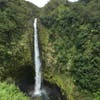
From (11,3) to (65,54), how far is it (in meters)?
8.80

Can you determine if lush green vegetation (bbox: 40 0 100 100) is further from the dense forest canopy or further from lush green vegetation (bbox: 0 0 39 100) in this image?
lush green vegetation (bbox: 0 0 39 100)

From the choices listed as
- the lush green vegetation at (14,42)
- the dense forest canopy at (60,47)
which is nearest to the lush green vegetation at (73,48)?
the dense forest canopy at (60,47)

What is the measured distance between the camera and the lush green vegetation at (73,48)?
61.1ft

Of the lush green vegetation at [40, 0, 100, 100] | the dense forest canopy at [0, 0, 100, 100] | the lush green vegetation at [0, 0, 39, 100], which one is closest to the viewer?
the lush green vegetation at [40, 0, 100, 100]

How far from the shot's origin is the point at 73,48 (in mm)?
21094

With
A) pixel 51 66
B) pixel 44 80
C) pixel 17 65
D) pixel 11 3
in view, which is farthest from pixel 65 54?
pixel 11 3

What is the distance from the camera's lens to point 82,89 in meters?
18.4

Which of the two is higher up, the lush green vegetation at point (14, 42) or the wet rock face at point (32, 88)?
the lush green vegetation at point (14, 42)

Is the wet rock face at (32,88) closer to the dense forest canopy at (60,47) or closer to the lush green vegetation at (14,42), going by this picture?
the lush green vegetation at (14,42)

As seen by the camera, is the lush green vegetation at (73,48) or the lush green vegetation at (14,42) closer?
the lush green vegetation at (73,48)

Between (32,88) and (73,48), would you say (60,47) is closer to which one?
(73,48)

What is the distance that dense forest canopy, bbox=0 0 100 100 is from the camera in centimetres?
1888

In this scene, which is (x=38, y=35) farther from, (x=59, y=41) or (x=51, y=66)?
(x=51, y=66)

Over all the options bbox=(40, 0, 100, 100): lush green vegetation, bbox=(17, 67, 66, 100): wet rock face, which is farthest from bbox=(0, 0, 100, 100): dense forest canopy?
bbox=(17, 67, 66, 100): wet rock face
